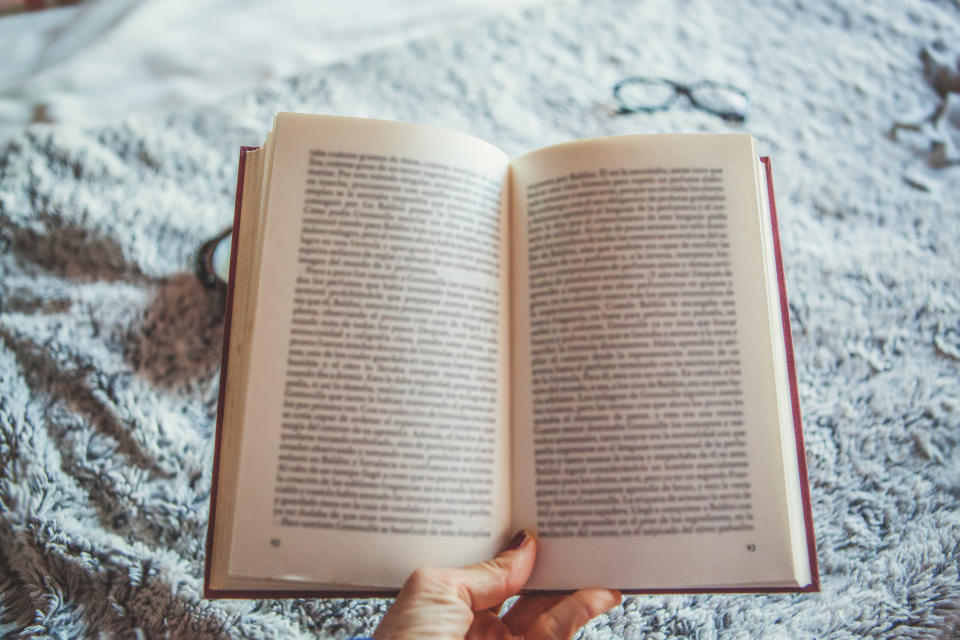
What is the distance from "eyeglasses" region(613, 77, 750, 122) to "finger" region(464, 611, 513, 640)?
0.82 meters

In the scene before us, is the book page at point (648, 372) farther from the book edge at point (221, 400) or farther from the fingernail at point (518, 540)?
the book edge at point (221, 400)

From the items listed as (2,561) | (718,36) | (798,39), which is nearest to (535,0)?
(718,36)

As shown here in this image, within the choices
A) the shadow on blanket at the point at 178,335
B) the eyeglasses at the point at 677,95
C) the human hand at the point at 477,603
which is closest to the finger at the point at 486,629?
the human hand at the point at 477,603

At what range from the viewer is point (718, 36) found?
115 centimetres

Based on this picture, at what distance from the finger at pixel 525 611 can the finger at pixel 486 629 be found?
0.6 inches

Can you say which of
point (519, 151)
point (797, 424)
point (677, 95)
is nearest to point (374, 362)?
point (797, 424)

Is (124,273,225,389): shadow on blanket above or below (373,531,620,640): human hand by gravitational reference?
above

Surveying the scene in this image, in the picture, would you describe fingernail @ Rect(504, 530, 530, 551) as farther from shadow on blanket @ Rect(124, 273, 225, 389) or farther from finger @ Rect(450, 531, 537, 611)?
shadow on blanket @ Rect(124, 273, 225, 389)

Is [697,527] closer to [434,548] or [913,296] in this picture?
[434,548]

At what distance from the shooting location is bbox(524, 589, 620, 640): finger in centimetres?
59

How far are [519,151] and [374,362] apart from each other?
1.88 feet

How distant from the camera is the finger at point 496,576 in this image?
1.81 feet

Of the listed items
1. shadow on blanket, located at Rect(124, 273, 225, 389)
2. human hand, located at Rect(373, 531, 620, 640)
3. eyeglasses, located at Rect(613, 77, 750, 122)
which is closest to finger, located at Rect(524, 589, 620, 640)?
human hand, located at Rect(373, 531, 620, 640)

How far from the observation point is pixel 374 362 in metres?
0.59
